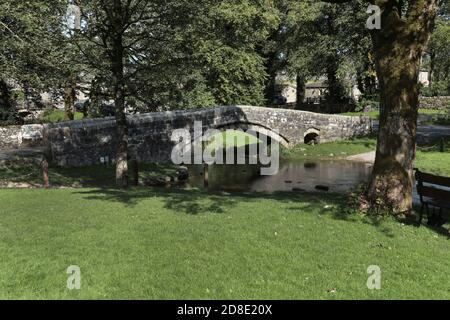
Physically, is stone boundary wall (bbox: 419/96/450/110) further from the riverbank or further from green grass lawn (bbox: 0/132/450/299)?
green grass lawn (bbox: 0/132/450/299)

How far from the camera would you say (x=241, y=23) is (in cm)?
3278

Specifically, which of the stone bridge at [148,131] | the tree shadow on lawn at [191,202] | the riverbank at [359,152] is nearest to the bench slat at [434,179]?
the tree shadow on lawn at [191,202]

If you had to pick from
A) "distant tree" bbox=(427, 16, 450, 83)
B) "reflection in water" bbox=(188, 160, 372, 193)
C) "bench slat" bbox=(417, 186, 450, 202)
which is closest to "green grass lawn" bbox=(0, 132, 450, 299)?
"bench slat" bbox=(417, 186, 450, 202)

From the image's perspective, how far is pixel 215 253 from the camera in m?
6.87

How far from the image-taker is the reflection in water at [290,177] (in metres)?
20.5

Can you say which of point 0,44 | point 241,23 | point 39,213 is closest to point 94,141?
point 0,44

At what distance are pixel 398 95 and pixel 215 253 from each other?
16.6ft

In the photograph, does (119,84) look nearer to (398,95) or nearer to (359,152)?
(398,95)

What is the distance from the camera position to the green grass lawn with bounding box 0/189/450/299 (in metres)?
5.55

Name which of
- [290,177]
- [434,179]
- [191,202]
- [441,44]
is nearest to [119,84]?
[191,202]

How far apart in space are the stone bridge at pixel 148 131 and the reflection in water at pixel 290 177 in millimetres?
2644

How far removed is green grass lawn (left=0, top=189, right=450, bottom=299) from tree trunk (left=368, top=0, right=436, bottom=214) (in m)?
0.78

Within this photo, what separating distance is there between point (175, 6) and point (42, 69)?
15.6 feet

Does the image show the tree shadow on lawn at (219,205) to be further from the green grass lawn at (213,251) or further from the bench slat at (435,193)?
the bench slat at (435,193)
